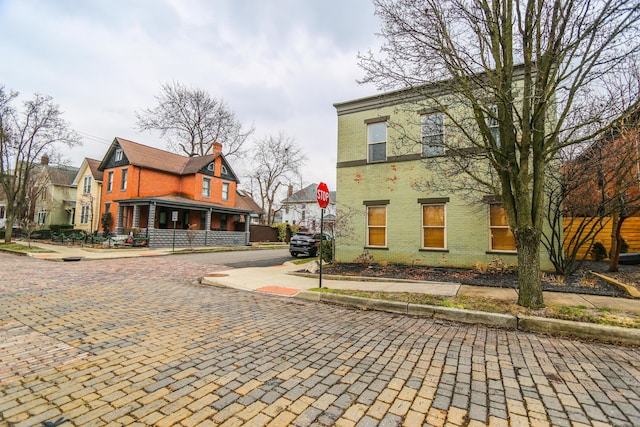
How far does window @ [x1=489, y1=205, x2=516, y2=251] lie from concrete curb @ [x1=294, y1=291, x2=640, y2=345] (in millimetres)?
6001

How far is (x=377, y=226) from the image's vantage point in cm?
1201

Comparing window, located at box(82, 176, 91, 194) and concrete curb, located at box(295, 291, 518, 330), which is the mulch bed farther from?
window, located at box(82, 176, 91, 194)

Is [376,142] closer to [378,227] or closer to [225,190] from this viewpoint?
[378,227]

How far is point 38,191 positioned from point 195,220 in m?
22.5

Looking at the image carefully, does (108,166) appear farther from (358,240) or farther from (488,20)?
(488,20)

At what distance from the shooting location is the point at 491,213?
1030 centimetres

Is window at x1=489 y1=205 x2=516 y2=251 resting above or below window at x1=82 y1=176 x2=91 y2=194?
below

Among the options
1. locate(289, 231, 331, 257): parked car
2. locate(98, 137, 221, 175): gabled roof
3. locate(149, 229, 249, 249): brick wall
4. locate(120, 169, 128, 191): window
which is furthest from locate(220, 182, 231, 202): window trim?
locate(289, 231, 331, 257): parked car

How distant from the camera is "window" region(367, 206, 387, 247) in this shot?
11.9 metres

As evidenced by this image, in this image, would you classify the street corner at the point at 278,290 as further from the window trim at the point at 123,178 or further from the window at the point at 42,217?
the window at the point at 42,217

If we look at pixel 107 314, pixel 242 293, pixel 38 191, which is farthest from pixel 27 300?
pixel 38 191

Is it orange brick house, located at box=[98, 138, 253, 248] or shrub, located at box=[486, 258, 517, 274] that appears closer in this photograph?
shrub, located at box=[486, 258, 517, 274]

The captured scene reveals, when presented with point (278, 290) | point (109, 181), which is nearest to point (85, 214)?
point (109, 181)

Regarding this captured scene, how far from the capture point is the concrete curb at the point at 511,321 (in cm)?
414
